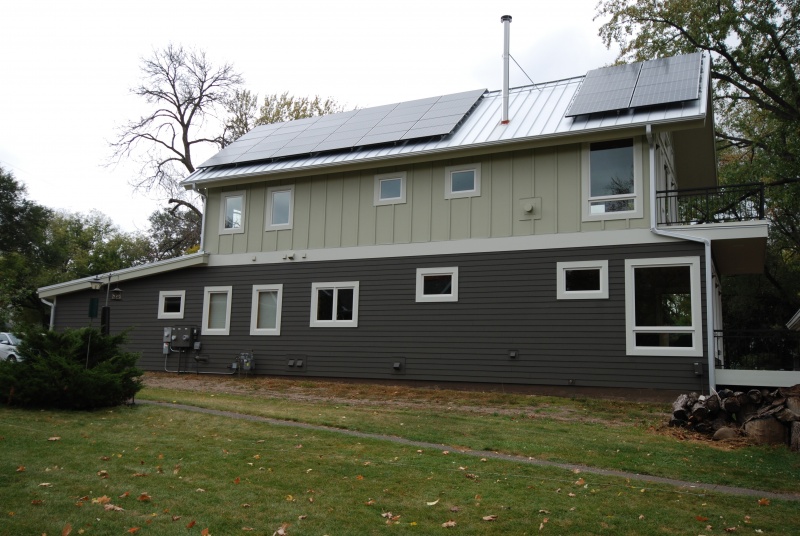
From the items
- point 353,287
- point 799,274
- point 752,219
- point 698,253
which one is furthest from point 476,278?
point 799,274

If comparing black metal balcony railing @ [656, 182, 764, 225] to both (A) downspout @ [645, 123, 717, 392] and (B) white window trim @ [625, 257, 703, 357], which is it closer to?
(A) downspout @ [645, 123, 717, 392]

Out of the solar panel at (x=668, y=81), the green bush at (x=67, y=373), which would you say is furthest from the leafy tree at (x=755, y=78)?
the green bush at (x=67, y=373)

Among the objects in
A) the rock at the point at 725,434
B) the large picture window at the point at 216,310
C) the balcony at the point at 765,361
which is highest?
the large picture window at the point at 216,310

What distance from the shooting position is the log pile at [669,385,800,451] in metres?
8.91

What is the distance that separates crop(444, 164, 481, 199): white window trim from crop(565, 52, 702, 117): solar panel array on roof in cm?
243

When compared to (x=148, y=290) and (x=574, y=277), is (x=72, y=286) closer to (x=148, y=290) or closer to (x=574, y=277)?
(x=148, y=290)

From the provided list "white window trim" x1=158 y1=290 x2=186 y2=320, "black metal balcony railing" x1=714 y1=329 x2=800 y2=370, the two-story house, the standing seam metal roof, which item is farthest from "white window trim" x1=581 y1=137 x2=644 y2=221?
"white window trim" x1=158 y1=290 x2=186 y2=320

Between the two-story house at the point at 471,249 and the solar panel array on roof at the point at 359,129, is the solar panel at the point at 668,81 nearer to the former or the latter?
the two-story house at the point at 471,249

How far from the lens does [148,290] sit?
19266mm

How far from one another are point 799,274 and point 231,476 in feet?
82.1

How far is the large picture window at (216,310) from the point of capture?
18156mm

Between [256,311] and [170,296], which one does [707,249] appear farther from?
[170,296]

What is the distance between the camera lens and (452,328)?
49.8 ft

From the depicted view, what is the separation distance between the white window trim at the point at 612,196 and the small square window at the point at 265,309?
26.6ft
